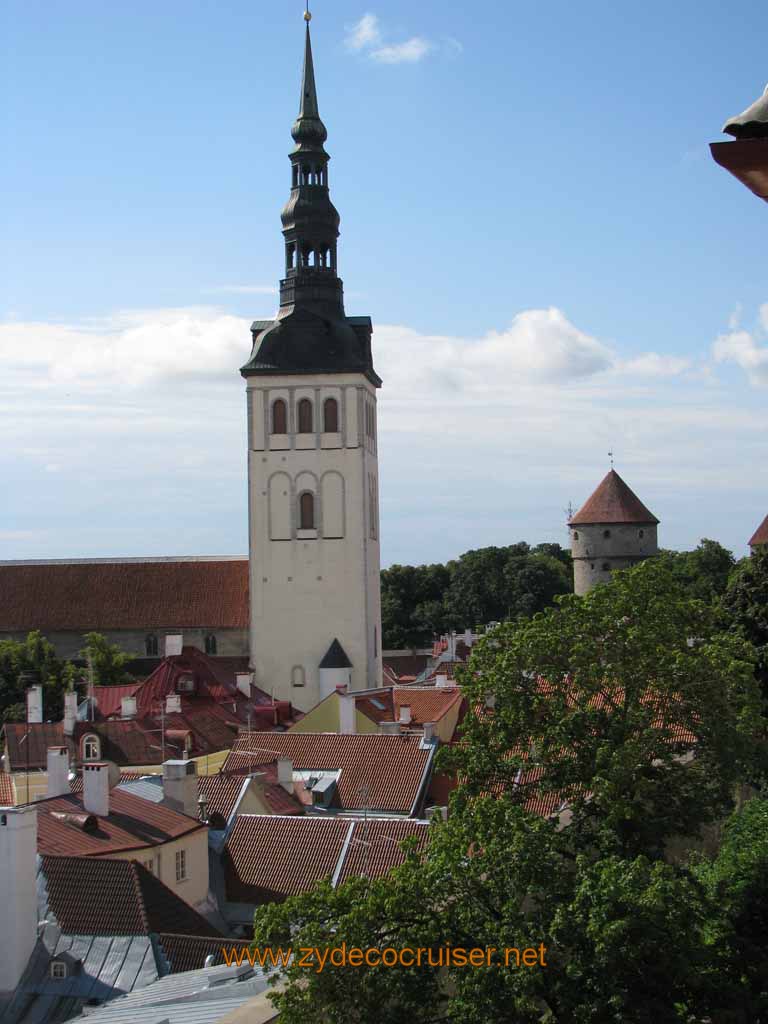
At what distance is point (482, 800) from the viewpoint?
567 inches

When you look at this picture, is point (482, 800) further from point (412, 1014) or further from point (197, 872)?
point (197, 872)

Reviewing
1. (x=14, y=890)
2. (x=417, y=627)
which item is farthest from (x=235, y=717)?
(x=417, y=627)

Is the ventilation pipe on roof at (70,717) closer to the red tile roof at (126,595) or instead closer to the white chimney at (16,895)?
the red tile roof at (126,595)

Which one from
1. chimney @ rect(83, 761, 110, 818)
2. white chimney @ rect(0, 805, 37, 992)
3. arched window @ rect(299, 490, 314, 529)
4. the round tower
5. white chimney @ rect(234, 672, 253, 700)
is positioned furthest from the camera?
the round tower

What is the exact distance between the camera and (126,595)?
199 feet

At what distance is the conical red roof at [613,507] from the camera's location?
7450 centimetres

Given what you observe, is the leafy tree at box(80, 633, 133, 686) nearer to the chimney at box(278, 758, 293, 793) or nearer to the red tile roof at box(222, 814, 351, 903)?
the chimney at box(278, 758, 293, 793)

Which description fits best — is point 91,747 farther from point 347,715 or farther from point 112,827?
point 112,827

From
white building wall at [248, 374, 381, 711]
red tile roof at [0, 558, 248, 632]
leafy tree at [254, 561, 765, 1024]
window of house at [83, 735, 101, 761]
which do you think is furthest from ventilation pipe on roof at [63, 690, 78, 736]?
leafy tree at [254, 561, 765, 1024]

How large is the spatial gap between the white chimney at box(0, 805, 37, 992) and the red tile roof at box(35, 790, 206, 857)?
87.3 inches

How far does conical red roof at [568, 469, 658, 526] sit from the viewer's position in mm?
74500

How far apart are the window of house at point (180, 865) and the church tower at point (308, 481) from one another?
30.0 m

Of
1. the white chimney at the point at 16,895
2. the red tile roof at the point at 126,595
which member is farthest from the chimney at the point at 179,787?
the red tile roof at the point at 126,595

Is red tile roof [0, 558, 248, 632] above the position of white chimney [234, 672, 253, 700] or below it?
above
